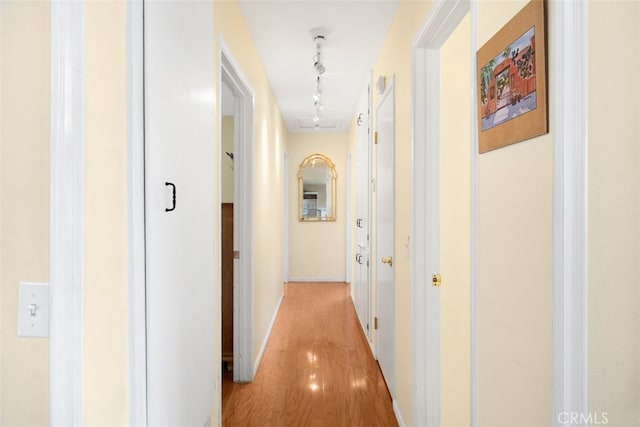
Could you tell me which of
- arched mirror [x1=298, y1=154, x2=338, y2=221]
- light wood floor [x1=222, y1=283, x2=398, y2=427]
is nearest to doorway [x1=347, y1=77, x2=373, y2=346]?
light wood floor [x1=222, y1=283, x2=398, y2=427]

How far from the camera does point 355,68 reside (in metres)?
3.44

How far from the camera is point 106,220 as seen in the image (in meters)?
0.89

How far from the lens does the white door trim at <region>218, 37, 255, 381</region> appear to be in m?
2.67

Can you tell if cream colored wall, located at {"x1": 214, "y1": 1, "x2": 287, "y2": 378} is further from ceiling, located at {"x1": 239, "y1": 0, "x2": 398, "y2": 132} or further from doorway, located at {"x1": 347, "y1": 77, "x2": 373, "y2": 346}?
doorway, located at {"x1": 347, "y1": 77, "x2": 373, "y2": 346}

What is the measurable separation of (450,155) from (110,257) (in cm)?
177

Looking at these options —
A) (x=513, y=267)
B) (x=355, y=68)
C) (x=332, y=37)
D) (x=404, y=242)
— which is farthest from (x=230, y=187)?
(x=513, y=267)

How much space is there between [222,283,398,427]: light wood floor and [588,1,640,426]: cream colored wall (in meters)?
1.84

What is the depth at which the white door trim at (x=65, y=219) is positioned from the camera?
0.74 meters

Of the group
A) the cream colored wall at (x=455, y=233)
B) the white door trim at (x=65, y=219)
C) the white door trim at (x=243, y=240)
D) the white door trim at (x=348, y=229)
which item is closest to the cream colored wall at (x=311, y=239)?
→ the white door trim at (x=348, y=229)

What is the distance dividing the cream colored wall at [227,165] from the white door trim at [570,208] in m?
→ 3.92

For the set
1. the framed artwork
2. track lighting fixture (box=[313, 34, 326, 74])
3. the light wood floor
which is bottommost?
the light wood floor

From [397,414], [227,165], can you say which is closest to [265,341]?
[397,414]

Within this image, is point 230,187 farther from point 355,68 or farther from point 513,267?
point 513,267
